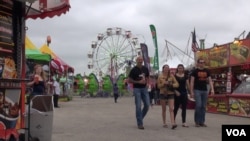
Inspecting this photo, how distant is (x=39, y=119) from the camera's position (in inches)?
308

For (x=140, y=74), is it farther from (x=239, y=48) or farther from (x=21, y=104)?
(x=239, y=48)

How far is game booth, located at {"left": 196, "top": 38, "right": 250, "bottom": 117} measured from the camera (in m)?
16.9

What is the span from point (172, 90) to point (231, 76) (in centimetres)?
1391

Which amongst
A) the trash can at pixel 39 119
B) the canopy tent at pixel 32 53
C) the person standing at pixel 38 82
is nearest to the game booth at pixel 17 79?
the trash can at pixel 39 119

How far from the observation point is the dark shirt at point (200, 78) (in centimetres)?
1182

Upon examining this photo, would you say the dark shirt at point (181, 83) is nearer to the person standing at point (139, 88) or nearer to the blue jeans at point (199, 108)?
the blue jeans at point (199, 108)

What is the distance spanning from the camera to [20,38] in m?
7.61

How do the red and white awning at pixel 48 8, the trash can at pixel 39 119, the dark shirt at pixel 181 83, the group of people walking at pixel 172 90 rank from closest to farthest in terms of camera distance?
the trash can at pixel 39 119 < the red and white awning at pixel 48 8 < the group of people walking at pixel 172 90 < the dark shirt at pixel 181 83

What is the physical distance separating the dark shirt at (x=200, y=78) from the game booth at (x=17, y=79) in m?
4.71

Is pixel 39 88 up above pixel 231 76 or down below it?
below

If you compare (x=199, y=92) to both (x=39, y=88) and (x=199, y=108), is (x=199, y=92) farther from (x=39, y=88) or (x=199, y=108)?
(x=39, y=88)

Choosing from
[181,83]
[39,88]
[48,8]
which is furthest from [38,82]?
[181,83]

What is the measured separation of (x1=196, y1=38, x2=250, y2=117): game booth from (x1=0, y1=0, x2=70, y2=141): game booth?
988cm

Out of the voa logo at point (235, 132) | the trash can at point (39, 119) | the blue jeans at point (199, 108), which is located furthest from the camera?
the blue jeans at point (199, 108)
